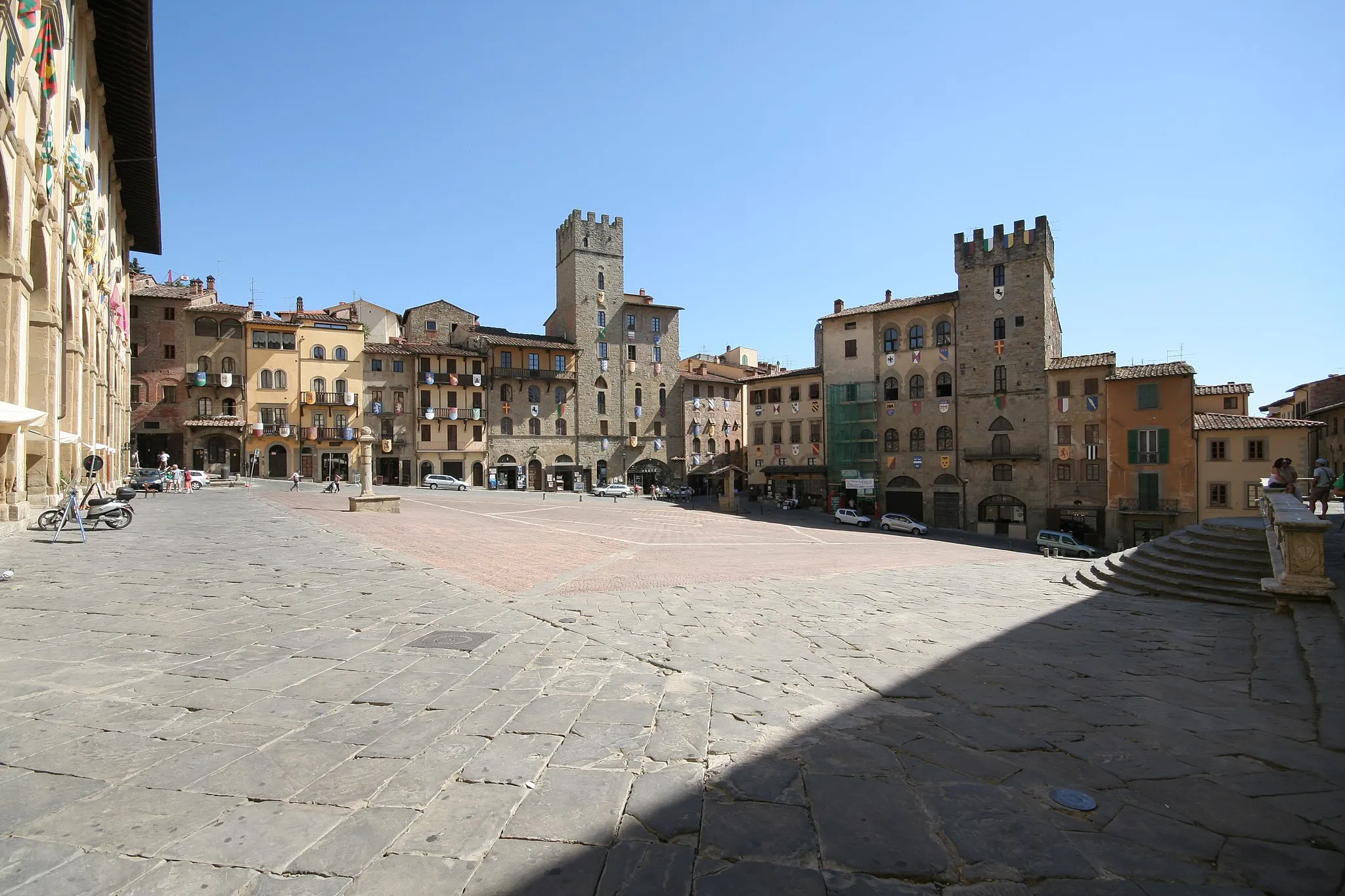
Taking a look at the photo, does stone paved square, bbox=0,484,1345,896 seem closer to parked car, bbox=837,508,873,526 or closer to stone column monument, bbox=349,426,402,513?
stone column monument, bbox=349,426,402,513

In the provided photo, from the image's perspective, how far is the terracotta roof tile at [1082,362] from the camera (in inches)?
1534

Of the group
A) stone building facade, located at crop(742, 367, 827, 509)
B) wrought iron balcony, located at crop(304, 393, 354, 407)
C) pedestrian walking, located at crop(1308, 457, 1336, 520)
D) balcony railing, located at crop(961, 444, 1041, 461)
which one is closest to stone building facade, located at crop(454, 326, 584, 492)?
wrought iron balcony, located at crop(304, 393, 354, 407)

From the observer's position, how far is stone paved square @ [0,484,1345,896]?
291cm

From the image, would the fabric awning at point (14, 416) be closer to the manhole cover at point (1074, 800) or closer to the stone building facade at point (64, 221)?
the stone building facade at point (64, 221)

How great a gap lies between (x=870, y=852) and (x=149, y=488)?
3480 cm

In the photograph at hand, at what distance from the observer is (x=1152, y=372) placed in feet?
123

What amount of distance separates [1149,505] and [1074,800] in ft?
134

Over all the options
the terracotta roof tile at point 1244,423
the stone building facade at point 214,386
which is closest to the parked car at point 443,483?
the stone building facade at point 214,386

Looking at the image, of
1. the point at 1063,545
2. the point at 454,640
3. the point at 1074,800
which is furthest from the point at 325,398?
the point at 1074,800

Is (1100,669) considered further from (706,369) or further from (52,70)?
(706,369)

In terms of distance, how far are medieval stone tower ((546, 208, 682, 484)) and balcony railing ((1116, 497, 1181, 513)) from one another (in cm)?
3307

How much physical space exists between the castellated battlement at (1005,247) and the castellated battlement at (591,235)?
28.4m

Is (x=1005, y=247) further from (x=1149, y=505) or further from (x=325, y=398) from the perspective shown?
(x=325, y=398)

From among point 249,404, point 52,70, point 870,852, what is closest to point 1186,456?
point 870,852
